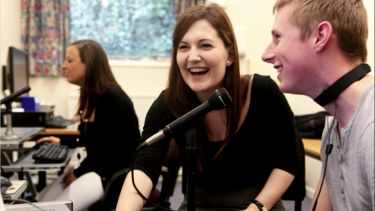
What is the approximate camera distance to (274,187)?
140 cm

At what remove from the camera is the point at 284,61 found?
938 mm

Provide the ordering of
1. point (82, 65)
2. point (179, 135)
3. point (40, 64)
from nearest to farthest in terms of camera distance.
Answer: point (179, 135) → point (82, 65) → point (40, 64)

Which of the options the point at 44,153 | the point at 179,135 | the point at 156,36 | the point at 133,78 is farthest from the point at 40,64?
the point at 179,135

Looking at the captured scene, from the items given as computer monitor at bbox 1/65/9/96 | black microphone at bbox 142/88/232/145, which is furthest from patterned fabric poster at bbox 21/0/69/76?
black microphone at bbox 142/88/232/145

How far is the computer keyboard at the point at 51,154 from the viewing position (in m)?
2.04

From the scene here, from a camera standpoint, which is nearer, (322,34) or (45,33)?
(322,34)

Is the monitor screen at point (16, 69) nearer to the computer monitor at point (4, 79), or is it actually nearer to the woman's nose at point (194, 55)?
the computer monitor at point (4, 79)

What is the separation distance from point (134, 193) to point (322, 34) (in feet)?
2.29

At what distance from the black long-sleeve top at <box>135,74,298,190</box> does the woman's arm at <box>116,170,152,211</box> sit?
0.68ft

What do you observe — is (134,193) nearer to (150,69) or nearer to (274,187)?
(274,187)

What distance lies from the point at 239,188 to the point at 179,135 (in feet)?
1.68

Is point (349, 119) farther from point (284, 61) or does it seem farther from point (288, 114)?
point (288, 114)

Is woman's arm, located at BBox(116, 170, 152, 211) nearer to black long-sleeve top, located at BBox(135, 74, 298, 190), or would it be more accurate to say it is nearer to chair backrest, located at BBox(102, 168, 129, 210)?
black long-sleeve top, located at BBox(135, 74, 298, 190)

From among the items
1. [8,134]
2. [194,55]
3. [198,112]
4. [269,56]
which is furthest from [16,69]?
[269,56]
